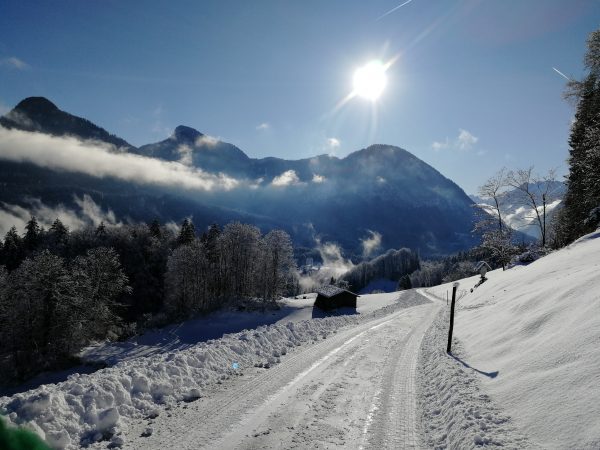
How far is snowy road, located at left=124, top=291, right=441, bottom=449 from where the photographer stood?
8523 millimetres

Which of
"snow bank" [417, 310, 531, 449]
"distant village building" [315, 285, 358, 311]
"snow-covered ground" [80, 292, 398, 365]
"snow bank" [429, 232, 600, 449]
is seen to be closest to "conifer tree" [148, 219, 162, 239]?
"snow-covered ground" [80, 292, 398, 365]

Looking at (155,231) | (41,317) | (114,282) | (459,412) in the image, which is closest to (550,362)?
(459,412)

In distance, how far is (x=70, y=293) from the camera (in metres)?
44.9

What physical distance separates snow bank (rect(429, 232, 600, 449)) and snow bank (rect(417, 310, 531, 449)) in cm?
31

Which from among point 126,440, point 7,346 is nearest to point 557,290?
point 126,440

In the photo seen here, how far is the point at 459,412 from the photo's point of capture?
963 cm

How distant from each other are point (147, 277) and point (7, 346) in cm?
5655

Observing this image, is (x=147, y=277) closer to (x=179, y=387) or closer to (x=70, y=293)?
(x=70, y=293)

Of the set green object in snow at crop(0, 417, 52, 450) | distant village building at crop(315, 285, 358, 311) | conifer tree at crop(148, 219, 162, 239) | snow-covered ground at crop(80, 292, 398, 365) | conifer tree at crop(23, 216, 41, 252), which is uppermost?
conifer tree at crop(148, 219, 162, 239)

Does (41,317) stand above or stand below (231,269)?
below

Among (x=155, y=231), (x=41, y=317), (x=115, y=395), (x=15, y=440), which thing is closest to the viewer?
(x=15, y=440)

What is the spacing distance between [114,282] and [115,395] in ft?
183

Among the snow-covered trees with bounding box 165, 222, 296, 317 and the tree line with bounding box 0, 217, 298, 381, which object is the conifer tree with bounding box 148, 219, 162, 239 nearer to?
the tree line with bounding box 0, 217, 298, 381

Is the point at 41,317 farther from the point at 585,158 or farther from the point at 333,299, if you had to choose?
the point at 585,158
